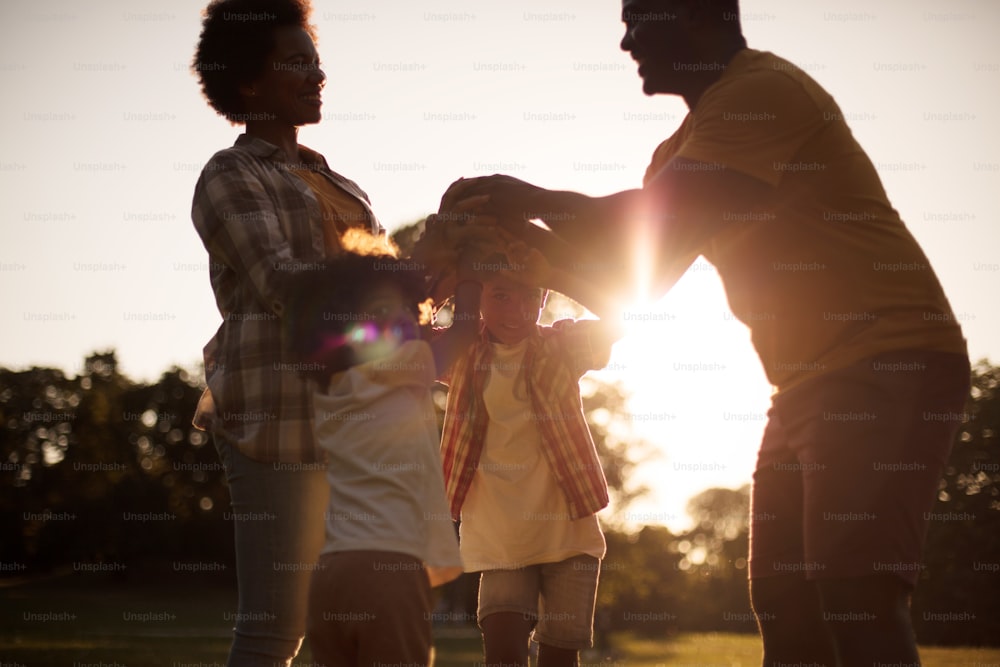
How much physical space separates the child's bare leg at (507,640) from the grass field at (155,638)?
745 cm

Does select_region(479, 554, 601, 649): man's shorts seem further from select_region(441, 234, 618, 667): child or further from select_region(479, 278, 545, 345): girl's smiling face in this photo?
select_region(479, 278, 545, 345): girl's smiling face

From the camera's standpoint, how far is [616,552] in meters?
29.6

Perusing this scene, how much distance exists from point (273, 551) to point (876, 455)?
180 centimetres

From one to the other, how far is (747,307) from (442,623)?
38382mm

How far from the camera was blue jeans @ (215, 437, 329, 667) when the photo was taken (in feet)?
10.3

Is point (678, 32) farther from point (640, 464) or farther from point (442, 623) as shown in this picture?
point (442, 623)

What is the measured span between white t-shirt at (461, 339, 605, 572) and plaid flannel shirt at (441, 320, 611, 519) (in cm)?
5

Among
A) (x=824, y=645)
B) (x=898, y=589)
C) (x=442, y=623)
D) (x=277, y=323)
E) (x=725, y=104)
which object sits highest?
(x=725, y=104)

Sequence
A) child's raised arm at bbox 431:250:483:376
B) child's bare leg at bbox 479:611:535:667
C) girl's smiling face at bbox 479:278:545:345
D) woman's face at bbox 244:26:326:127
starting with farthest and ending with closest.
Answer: girl's smiling face at bbox 479:278:545:345, child's bare leg at bbox 479:611:535:667, woman's face at bbox 244:26:326:127, child's raised arm at bbox 431:250:483:376

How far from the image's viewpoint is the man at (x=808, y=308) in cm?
256

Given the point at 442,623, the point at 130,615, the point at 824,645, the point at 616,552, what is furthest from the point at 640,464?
the point at 824,645

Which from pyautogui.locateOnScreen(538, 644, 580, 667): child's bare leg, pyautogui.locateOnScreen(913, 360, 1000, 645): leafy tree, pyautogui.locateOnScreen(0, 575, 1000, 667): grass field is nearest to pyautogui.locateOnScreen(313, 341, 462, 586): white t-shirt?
pyautogui.locateOnScreen(538, 644, 580, 667): child's bare leg

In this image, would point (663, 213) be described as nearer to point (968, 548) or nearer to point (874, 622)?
point (874, 622)

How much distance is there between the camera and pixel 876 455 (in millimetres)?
2570
